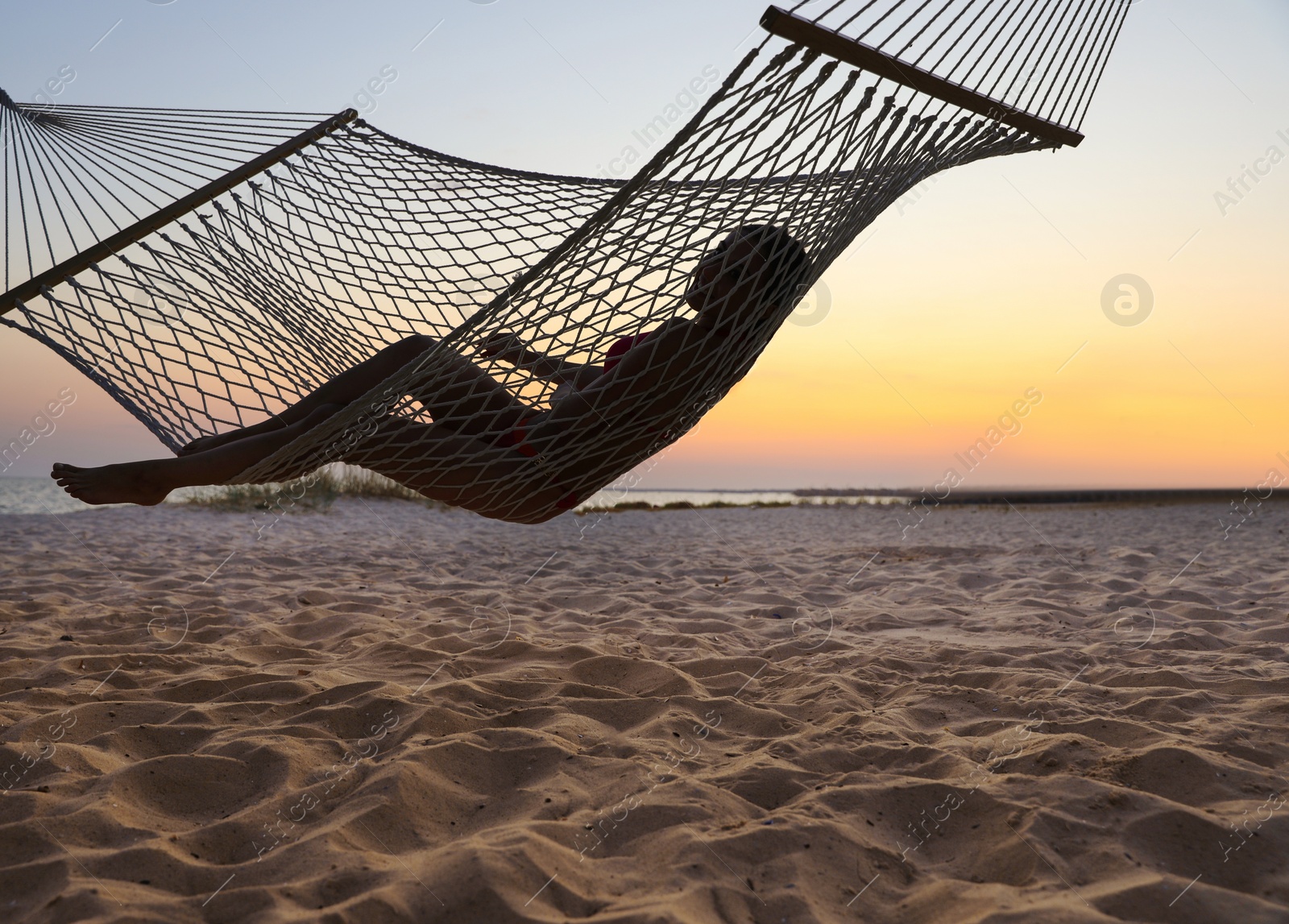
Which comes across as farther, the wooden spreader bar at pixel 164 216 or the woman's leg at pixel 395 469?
the wooden spreader bar at pixel 164 216

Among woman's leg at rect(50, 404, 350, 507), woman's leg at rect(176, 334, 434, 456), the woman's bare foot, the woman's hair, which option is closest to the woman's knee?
woman's leg at rect(176, 334, 434, 456)

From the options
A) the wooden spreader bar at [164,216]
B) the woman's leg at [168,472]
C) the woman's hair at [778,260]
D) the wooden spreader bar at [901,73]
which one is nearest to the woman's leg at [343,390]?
the woman's leg at [168,472]

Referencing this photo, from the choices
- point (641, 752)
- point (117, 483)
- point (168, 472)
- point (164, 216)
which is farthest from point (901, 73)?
point (164, 216)

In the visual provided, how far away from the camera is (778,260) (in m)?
1.68

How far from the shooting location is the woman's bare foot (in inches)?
63.6

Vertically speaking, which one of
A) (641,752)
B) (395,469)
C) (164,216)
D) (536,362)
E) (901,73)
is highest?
(164,216)

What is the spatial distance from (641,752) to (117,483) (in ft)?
3.74

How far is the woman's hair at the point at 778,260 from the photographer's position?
5.47 feet

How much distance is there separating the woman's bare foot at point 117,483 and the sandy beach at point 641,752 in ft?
1.31

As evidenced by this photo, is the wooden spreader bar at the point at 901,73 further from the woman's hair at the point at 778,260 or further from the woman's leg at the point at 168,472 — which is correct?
the woman's leg at the point at 168,472

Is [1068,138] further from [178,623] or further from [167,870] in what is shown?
[178,623]

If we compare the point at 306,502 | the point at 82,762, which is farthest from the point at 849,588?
the point at 306,502

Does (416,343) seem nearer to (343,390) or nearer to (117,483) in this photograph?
(343,390)

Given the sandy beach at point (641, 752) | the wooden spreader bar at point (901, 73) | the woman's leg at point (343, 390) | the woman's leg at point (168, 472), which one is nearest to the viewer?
the sandy beach at point (641, 752)
